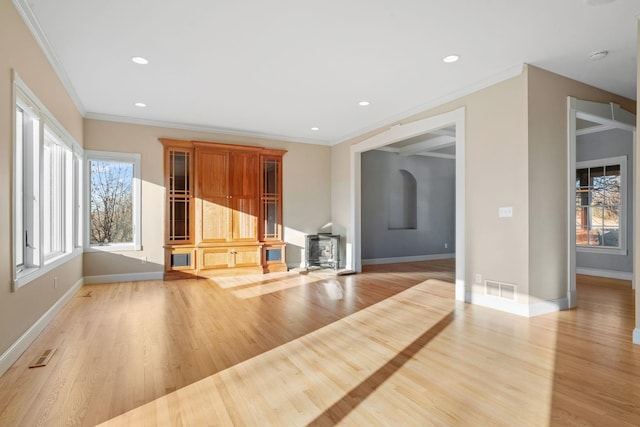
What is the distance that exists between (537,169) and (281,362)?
3.51 m

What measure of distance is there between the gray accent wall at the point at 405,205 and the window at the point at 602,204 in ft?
10.5

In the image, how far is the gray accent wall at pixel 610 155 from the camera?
5.97 meters

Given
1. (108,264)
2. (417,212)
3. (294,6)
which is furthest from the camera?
(417,212)

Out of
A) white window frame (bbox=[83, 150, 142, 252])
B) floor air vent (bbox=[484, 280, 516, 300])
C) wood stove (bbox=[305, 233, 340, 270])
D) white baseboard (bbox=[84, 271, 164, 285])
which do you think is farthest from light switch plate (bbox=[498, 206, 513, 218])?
white window frame (bbox=[83, 150, 142, 252])

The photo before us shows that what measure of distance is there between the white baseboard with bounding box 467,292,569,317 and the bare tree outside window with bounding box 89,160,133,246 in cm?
578

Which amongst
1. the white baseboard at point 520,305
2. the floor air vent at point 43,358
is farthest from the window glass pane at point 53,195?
the white baseboard at point 520,305

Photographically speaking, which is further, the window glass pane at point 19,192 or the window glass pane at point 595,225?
the window glass pane at point 595,225

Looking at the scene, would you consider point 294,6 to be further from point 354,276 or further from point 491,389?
point 354,276

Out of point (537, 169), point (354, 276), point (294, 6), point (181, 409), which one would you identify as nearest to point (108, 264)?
point (354, 276)

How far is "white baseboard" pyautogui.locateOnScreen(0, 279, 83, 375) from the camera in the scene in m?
2.53

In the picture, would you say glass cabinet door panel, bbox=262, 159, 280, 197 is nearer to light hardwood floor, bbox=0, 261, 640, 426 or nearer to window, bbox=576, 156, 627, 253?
light hardwood floor, bbox=0, 261, 640, 426

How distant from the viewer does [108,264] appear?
231 inches

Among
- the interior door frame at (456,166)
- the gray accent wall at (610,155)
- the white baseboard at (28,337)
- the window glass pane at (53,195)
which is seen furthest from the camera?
the gray accent wall at (610,155)

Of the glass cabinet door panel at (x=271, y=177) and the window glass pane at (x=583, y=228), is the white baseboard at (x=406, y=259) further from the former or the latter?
the window glass pane at (x=583, y=228)
